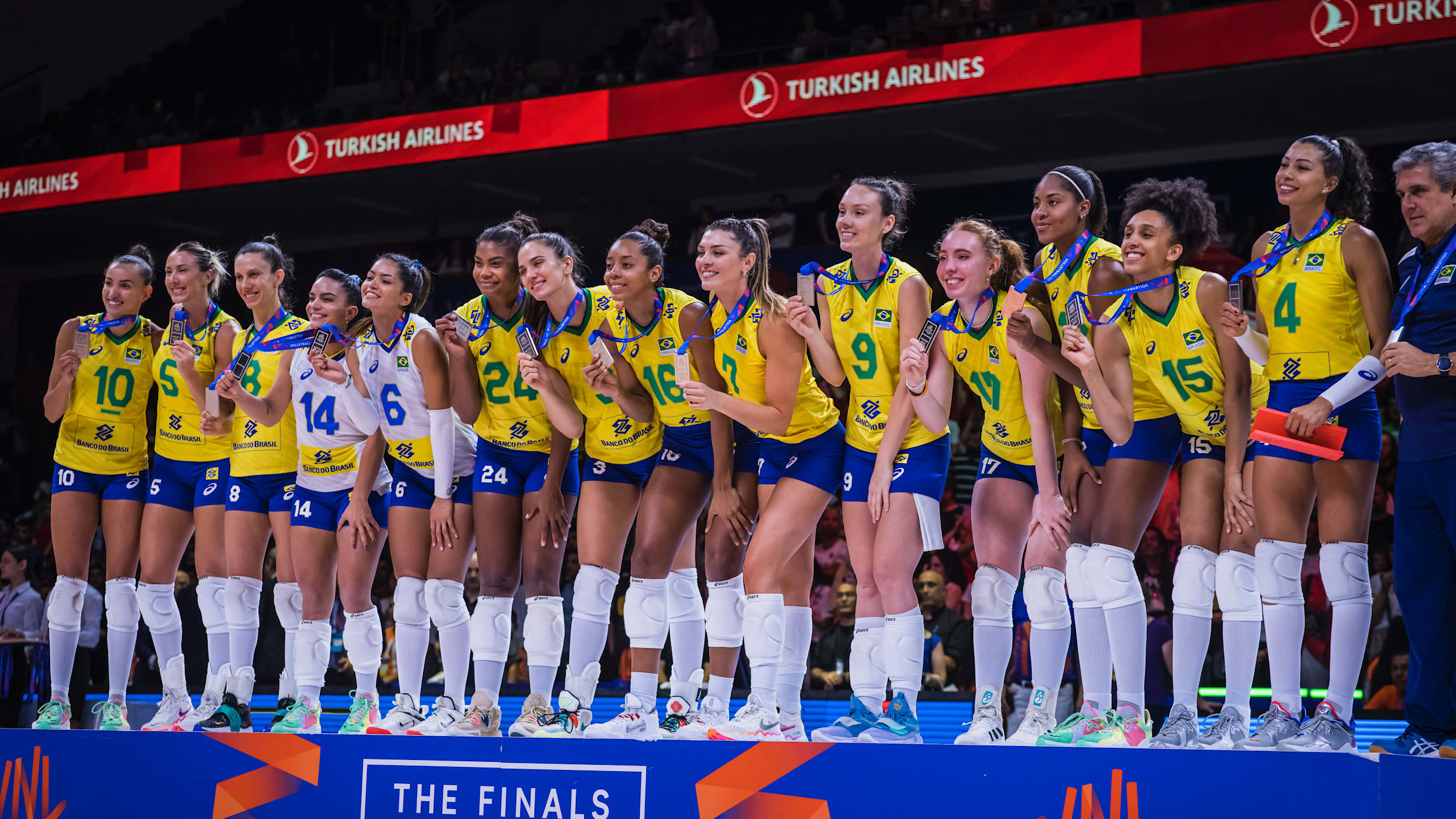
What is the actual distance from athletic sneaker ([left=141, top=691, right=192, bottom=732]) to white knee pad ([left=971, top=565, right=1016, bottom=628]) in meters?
3.66

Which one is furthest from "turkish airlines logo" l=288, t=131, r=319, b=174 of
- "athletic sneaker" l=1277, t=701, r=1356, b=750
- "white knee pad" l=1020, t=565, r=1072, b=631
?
"athletic sneaker" l=1277, t=701, r=1356, b=750

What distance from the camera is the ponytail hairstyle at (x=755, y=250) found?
4938mm

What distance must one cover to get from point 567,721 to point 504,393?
4.46 feet

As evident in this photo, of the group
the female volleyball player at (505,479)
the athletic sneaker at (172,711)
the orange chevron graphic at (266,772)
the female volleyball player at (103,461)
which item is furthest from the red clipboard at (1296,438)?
the female volleyball player at (103,461)

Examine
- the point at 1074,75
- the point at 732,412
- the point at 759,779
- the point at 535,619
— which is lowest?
the point at 759,779

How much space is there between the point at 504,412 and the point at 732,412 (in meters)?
1.12

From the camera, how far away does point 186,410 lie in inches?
250

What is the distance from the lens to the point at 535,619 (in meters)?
5.15

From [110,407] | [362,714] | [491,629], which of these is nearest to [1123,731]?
[491,629]

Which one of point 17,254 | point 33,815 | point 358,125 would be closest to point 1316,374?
point 33,815

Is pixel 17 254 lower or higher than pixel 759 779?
higher

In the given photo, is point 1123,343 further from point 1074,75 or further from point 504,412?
point 1074,75

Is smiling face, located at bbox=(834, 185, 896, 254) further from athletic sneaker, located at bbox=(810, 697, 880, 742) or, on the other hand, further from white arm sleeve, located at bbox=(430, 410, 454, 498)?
white arm sleeve, located at bbox=(430, 410, 454, 498)

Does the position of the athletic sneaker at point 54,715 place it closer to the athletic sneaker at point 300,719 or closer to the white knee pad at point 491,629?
the athletic sneaker at point 300,719
